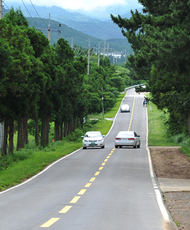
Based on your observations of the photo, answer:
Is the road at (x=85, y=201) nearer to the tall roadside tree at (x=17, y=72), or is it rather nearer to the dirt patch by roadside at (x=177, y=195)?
the dirt patch by roadside at (x=177, y=195)

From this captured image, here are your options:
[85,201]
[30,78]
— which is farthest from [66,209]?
[30,78]

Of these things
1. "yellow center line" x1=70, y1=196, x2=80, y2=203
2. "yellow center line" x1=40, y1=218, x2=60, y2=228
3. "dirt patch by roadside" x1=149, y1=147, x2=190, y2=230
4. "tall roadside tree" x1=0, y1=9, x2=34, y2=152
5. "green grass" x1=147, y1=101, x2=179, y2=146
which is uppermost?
"tall roadside tree" x1=0, y1=9, x2=34, y2=152

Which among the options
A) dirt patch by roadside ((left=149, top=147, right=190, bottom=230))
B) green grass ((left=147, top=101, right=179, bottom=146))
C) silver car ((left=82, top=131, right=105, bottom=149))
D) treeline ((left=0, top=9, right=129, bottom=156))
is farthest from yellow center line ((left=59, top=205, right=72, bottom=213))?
green grass ((left=147, top=101, right=179, bottom=146))

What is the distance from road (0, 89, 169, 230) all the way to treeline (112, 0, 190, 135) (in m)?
9.58

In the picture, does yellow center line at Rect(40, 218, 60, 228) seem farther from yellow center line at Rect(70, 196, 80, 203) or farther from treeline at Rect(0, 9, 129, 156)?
treeline at Rect(0, 9, 129, 156)

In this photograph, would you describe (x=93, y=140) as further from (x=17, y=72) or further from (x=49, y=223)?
(x=49, y=223)

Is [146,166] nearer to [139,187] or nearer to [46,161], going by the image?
[46,161]

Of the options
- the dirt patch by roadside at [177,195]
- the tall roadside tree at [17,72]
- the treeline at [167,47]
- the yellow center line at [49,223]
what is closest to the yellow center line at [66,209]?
the yellow center line at [49,223]

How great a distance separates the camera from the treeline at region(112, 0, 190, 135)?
2730cm

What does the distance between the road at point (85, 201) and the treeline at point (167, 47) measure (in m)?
9.58

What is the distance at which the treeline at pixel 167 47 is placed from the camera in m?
27.3

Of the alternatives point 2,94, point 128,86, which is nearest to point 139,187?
point 2,94

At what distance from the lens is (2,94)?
2606 cm

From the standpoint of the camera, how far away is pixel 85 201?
1120 cm
